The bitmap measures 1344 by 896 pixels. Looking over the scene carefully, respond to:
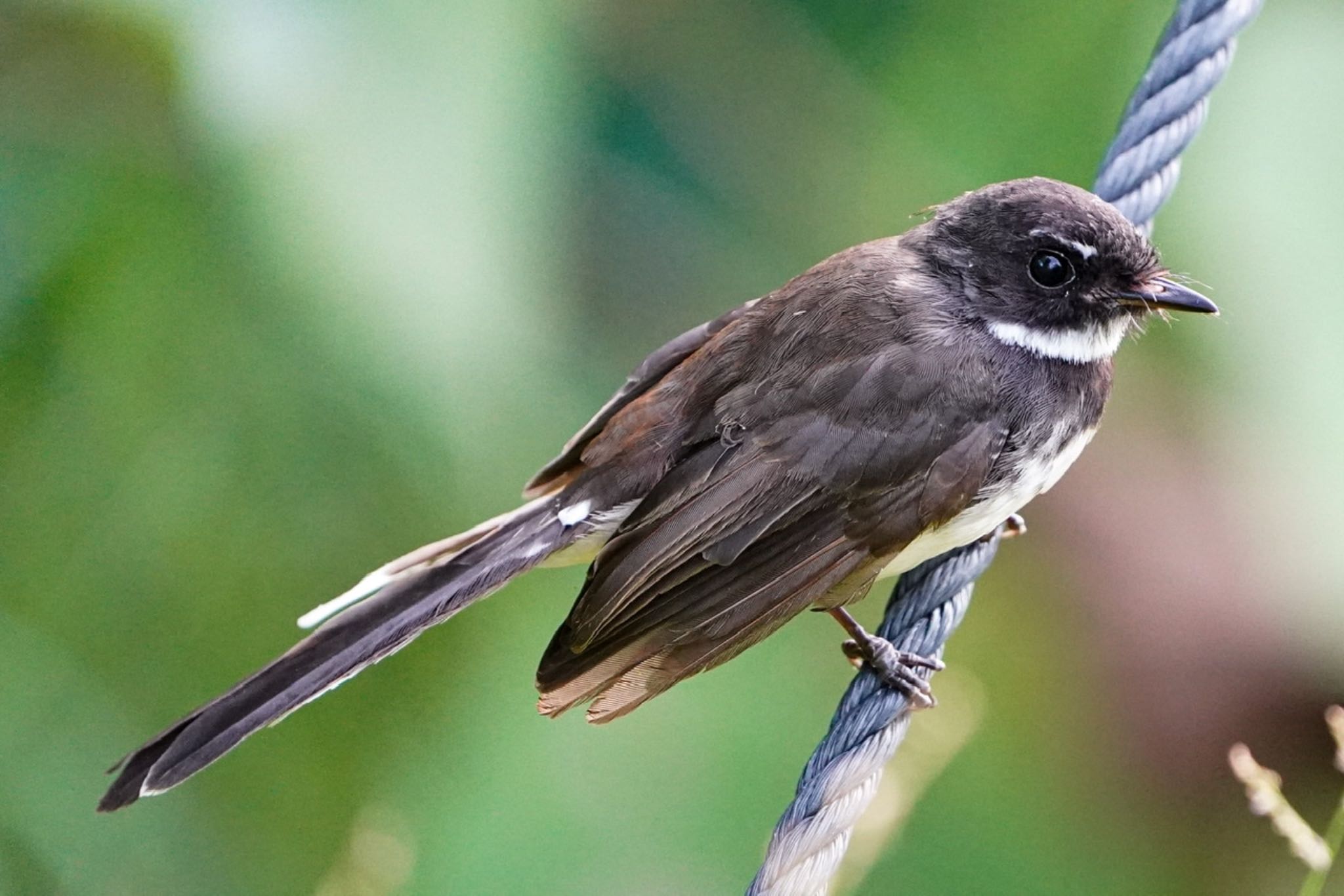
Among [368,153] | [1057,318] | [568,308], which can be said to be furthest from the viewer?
[568,308]

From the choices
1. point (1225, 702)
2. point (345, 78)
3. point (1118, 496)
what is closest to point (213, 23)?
point (345, 78)

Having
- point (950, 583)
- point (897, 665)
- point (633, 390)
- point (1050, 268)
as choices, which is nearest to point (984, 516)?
point (950, 583)

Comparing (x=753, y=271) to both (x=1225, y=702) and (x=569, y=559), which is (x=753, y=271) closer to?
(x=569, y=559)

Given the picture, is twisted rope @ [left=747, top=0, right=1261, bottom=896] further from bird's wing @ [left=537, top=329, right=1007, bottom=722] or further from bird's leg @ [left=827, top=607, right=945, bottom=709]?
bird's wing @ [left=537, top=329, right=1007, bottom=722]

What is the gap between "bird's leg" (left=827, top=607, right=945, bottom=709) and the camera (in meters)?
2.65

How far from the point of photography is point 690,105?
14.5 ft

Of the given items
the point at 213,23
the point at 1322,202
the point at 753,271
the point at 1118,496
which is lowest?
the point at 1118,496

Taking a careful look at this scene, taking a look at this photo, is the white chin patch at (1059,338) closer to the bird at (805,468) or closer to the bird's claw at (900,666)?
the bird at (805,468)

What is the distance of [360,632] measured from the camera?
9.16 feet

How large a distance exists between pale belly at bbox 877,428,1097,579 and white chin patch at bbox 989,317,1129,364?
0.55 feet

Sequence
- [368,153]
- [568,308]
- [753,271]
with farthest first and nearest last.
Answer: [753,271] → [568,308] → [368,153]

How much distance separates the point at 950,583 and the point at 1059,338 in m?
0.57

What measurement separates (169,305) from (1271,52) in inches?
111

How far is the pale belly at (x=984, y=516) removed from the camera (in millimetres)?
2705
